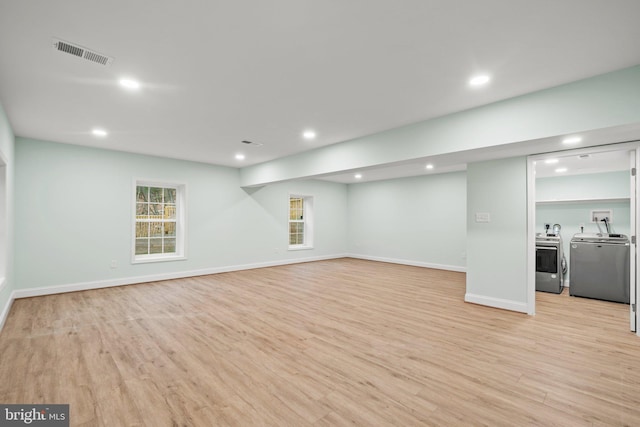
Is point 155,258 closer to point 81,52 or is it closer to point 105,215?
point 105,215

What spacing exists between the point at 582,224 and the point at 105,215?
9.05 meters

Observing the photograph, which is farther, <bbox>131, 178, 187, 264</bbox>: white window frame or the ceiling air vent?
<bbox>131, 178, 187, 264</bbox>: white window frame

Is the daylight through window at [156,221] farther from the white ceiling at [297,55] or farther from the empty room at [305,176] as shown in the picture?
the white ceiling at [297,55]

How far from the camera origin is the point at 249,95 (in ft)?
9.82

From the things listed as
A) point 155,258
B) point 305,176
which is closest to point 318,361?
point 305,176

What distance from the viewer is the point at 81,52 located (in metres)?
2.21

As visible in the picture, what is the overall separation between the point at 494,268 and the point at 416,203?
380cm

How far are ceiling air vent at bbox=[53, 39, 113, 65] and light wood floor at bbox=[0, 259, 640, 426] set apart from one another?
8.28ft

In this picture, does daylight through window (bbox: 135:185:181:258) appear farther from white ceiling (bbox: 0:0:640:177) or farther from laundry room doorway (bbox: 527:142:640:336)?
laundry room doorway (bbox: 527:142:640:336)

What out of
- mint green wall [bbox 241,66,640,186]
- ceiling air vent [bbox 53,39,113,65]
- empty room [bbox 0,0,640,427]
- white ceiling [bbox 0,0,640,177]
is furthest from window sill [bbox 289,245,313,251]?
ceiling air vent [bbox 53,39,113,65]

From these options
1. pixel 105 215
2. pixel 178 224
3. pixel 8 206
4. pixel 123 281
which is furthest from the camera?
pixel 178 224

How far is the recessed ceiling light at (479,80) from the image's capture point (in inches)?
100

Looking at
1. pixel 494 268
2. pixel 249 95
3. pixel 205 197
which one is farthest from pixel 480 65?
pixel 205 197

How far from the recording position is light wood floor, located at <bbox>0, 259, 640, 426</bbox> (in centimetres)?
193
